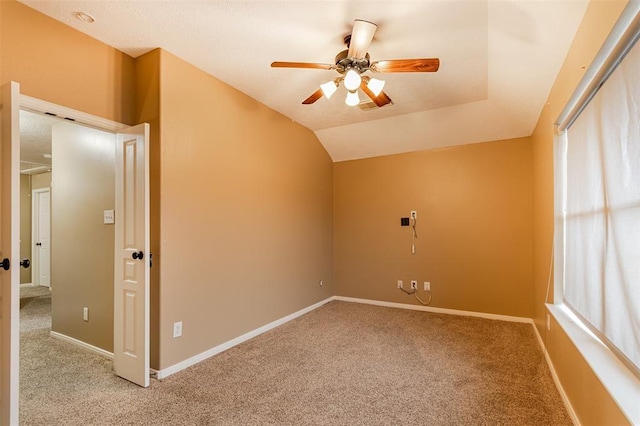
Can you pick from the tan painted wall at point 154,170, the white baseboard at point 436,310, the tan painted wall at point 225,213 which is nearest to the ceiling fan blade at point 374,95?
the tan painted wall at point 225,213

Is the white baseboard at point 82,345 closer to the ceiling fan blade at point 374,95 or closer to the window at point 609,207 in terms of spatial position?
the ceiling fan blade at point 374,95

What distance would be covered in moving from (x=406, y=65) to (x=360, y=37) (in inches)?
13.8

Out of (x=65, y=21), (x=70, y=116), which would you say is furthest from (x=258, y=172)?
(x=65, y=21)

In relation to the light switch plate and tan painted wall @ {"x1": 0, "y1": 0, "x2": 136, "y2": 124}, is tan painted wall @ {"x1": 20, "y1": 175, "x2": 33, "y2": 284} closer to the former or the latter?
the light switch plate

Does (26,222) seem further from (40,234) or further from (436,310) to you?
(436,310)

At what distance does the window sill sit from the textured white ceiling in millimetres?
1823

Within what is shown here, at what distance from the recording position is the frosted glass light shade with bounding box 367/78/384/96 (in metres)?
2.29

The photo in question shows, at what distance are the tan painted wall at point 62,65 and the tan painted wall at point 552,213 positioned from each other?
10.3ft

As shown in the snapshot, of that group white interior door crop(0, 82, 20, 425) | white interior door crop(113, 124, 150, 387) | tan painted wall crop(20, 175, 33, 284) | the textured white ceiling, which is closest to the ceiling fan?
the textured white ceiling

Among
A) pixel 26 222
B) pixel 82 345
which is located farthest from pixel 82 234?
pixel 26 222

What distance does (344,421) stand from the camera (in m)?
1.93

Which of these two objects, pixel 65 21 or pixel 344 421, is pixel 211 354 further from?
pixel 65 21

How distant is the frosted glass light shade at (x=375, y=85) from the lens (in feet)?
7.52

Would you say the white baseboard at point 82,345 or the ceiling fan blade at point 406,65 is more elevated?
the ceiling fan blade at point 406,65
